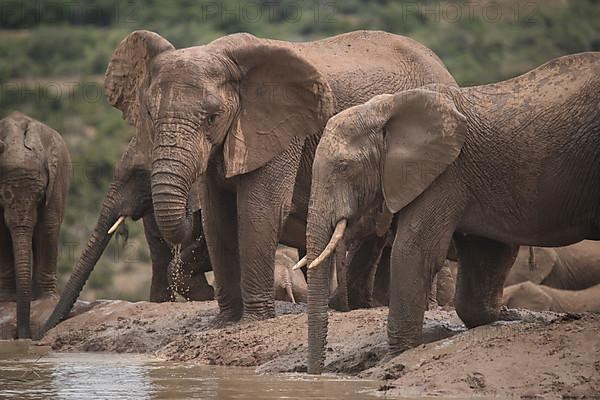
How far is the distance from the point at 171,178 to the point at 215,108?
707 mm

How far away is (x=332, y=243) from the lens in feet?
32.3

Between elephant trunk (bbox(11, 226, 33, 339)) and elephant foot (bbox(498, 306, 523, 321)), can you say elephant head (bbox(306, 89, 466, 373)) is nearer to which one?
elephant foot (bbox(498, 306, 523, 321))

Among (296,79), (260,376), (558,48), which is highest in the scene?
(558,48)

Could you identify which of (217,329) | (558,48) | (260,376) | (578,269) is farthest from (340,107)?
(558,48)

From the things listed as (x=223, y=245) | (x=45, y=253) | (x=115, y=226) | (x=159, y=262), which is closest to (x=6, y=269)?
(x=45, y=253)

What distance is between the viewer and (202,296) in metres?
15.3

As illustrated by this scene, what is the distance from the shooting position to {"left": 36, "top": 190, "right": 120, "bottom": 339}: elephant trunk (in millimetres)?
13871

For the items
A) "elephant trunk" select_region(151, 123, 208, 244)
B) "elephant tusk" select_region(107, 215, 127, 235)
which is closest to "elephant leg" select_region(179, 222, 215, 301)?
"elephant tusk" select_region(107, 215, 127, 235)

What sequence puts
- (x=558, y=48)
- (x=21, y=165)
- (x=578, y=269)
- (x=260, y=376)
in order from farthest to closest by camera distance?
(x=558, y=48)
(x=578, y=269)
(x=21, y=165)
(x=260, y=376)

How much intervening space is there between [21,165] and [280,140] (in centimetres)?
350

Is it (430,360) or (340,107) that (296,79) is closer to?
(340,107)

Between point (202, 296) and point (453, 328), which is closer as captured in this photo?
point (453, 328)

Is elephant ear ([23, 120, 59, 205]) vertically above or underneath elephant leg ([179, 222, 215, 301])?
above

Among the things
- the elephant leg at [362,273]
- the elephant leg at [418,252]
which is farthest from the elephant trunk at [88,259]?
the elephant leg at [418,252]
